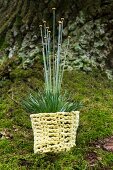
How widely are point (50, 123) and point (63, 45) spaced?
2554mm

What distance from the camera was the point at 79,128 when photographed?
15.4ft

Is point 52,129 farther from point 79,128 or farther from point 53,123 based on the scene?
point 79,128

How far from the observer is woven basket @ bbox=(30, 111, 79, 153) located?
13.3 ft

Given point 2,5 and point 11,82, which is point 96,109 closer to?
point 11,82

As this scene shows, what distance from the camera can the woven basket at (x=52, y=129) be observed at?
4059mm

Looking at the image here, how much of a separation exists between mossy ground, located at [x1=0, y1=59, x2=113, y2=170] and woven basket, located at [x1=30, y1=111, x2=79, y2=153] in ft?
0.26

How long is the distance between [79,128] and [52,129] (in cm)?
69

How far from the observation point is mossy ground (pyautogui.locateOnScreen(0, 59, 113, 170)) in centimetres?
402

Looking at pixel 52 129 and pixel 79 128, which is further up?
pixel 52 129

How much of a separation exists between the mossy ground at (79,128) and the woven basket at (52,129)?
78mm

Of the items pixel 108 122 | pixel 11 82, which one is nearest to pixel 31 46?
pixel 11 82

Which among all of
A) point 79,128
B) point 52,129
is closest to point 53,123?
point 52,129

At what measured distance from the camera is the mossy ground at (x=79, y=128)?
4.02 metres

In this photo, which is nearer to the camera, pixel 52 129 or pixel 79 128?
pixel 52 129
